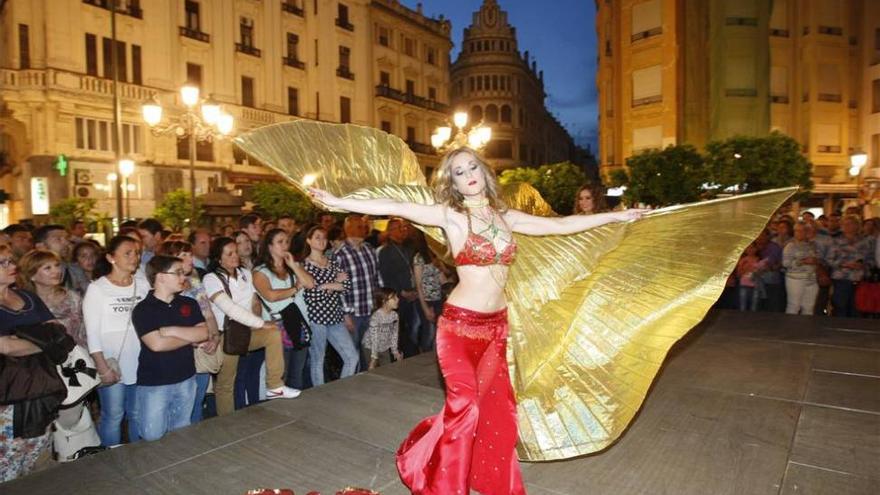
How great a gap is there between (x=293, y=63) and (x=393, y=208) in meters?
33.0

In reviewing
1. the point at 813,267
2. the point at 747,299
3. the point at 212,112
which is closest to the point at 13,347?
the point at 212,112

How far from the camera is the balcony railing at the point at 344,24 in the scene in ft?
121

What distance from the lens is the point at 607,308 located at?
3906mm

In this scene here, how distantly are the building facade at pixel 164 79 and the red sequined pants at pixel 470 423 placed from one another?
594 inches

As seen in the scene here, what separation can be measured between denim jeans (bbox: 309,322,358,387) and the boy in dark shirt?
5.85 ft

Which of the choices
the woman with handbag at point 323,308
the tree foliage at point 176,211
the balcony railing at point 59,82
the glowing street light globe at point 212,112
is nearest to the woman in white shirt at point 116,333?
the woman with handbag at point 323,308

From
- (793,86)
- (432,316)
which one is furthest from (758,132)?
(432,316)

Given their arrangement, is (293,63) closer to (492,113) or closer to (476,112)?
(492,113)

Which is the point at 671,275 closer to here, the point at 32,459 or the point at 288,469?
the point at 288,469

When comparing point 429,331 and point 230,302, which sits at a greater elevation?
point 230,302

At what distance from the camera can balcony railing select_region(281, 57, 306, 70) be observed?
33281 millimetres

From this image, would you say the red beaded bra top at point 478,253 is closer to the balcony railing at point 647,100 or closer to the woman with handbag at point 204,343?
the woman with handbag at point 204,343

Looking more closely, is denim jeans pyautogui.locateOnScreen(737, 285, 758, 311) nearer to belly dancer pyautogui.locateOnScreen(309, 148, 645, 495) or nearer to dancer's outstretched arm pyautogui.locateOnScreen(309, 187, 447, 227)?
belly dancer pyautogui.locateOnScreen(309, 148, 645, 495)

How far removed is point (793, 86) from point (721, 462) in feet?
107
